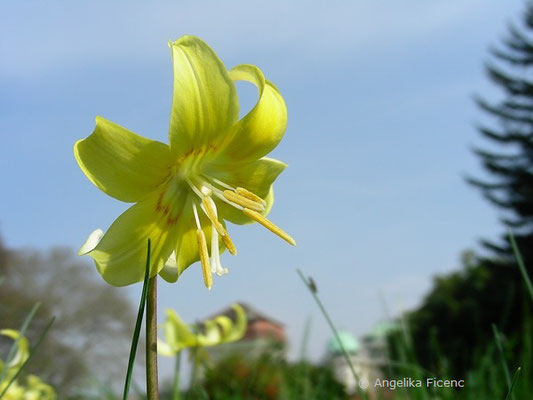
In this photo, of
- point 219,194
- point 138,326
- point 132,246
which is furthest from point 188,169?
point 138,326

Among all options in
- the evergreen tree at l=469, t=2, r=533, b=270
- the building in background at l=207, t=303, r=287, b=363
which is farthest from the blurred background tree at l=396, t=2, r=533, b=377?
the building in background at l=207, t=303, r=287, b=363

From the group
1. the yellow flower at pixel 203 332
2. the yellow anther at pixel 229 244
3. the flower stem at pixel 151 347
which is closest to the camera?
the flower stem at pixel 151 347

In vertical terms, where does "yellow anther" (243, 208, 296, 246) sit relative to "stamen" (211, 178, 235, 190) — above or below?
below

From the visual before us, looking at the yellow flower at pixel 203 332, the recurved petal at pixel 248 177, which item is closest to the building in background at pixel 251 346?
the yellow flower at pixel 203 332

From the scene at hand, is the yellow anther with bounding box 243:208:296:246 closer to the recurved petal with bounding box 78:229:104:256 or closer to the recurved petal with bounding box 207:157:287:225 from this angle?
the recurved petal with bounding box 207:157:287:225

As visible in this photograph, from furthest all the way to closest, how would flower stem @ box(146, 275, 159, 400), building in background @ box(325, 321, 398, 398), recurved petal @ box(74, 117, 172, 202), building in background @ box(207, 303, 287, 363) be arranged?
building in background @ box(207, 303, 287, 363), building in background @ box(325, 321, 398, 398), recurved petal @ box(74, 117, 172, 202), flower stem @ box(146, 275, 159, 400)

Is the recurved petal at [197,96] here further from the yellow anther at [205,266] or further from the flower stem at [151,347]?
the flower stem at [151,347]
